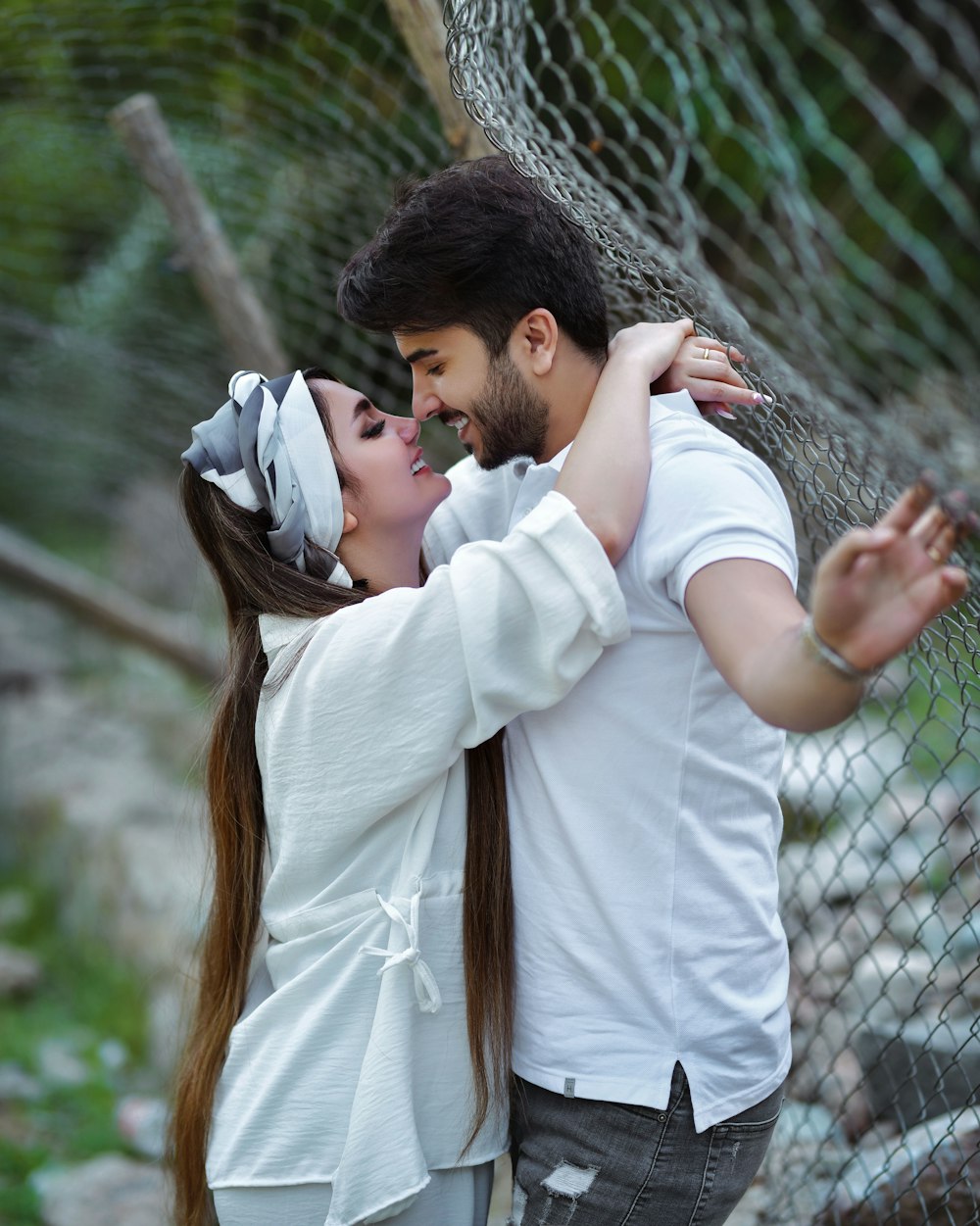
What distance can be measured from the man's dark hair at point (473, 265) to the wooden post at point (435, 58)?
516 mm

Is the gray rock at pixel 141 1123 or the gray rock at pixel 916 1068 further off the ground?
the gray rock at pixel 916 1068

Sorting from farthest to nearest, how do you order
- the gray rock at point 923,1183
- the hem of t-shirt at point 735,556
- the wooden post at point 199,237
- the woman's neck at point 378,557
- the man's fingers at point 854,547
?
the wooden post at point 199,237 → the gray rock at point 923,1183 → the woman's neck at point 378,557 → the hem of t-shirt at point 735,556 → the man's fingers at point 854,547

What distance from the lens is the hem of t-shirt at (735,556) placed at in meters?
1.04

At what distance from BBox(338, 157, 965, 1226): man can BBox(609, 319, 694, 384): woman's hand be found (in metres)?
0.02

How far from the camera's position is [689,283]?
145 cm

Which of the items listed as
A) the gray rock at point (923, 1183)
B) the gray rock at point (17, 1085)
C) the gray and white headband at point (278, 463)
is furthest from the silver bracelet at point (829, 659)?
the gray rock at point (17, 1085)

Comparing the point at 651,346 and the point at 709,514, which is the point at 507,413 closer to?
the point at 651,346

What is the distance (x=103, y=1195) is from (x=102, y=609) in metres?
1.75

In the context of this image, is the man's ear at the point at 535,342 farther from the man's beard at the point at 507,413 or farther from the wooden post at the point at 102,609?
the wooden post at the point at 102,609

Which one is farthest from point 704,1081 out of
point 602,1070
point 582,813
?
point 582,813

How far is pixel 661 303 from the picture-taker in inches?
59.4

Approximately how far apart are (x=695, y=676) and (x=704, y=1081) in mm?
400

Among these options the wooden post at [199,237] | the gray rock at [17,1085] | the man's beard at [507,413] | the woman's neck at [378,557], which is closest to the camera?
the man's beard at [507,413]

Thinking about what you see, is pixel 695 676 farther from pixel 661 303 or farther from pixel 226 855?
pixel 226 855
